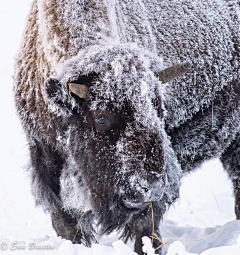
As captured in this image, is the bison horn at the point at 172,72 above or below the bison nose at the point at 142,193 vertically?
above

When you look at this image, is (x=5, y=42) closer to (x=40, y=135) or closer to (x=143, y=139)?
(x=40, y=135)

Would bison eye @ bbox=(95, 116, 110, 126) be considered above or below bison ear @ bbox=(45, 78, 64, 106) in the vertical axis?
below

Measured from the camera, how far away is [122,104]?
2.63m

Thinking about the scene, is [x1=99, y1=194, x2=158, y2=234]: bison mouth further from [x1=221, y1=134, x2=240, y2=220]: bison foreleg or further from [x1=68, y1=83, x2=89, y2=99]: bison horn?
[x1=221, y1=134, x2=240, y2=220]: bison foreleg

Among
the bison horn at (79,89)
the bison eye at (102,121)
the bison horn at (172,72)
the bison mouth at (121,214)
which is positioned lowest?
the bison mouth at (121,214)

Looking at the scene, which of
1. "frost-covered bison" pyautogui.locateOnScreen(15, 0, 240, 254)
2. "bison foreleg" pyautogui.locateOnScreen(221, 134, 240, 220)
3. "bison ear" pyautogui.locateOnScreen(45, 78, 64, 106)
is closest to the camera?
"frost-covered bison" pyautogui.locateOnScreen(15, 0, 240, 254)

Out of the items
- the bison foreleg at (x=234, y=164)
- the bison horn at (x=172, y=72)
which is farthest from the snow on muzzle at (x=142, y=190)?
the bison foreleg at (x=234, y=164)

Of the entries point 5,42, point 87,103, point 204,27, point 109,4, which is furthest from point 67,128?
point 5,42

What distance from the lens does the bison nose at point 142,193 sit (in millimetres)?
2494

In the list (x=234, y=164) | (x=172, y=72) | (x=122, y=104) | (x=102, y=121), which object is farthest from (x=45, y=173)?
(x=234, y=164)

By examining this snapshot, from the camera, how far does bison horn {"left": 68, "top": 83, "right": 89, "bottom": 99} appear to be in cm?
273

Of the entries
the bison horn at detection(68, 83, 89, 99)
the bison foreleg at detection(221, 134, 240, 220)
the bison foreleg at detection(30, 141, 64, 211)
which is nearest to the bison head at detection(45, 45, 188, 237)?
the bison horn at detection(68, 83, 89, 99)

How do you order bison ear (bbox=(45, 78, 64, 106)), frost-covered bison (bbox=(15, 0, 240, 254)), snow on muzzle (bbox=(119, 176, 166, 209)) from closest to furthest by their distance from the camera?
snow on muzzle (bbox=(119, 176, 166, 209)) < frost-covered bison (bbox=(15, 0, 240, 254)) < bison ear (bbox=(45, 78, 64, 106))

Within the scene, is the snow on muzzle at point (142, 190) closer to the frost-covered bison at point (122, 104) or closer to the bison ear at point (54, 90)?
the frost-covered bison at point (122, 104)
